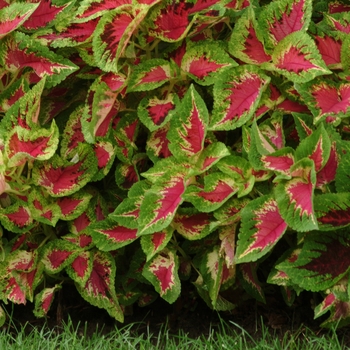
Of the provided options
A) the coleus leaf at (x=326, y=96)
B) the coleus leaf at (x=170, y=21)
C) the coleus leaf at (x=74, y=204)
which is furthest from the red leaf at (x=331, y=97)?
the coleus leaf at (x=74, y=204)

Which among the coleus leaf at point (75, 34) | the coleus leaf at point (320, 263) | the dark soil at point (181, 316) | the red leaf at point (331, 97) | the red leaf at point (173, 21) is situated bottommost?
the dark soil at point (181, 316)

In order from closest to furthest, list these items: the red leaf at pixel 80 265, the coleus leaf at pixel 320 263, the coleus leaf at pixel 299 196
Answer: the coleus leaf at pixel 299 196
the coleus leaf at pixel 320 263
the red leaf at pixel 80 265

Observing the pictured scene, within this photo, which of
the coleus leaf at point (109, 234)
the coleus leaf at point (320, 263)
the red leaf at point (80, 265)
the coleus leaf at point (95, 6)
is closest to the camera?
the coleus leaf at point (320, 263)

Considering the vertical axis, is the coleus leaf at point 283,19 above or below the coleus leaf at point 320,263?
above

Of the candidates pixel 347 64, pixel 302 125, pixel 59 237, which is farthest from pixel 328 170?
pixel 59 237

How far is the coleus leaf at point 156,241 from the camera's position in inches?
88.1

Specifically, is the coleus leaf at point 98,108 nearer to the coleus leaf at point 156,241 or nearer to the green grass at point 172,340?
the coleus leaf at point 156,241

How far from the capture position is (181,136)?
7.24 ft

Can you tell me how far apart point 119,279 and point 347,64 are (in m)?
0.96

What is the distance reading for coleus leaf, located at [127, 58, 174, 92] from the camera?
227cm

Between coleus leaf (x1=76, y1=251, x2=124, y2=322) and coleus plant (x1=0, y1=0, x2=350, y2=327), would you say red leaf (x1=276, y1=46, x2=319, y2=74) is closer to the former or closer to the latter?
coleus plant (x1=0, y1=0, x2=350, y2=327)

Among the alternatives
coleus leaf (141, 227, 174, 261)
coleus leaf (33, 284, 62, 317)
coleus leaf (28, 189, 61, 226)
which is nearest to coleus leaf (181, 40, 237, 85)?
coleus leaf (141, 227, 174, 261)

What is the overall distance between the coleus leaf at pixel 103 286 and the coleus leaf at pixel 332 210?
2.25 feet

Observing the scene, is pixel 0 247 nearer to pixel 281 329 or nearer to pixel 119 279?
pixel 119 279
